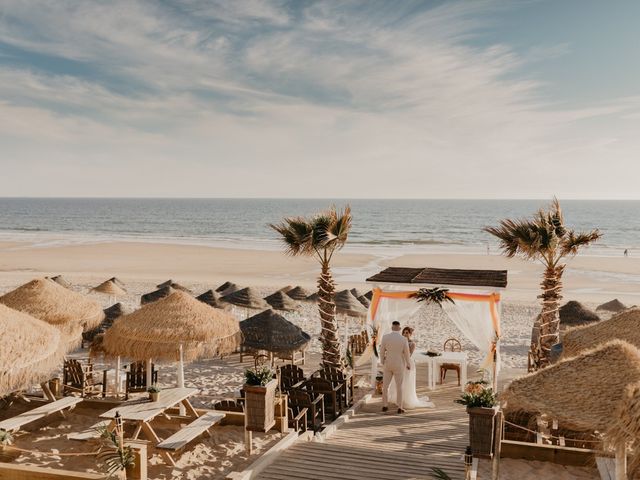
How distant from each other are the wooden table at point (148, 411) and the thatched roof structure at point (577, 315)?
43.5 ft

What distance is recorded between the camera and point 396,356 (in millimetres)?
11242

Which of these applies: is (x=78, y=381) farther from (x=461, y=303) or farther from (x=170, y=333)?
(x=461, y=303)

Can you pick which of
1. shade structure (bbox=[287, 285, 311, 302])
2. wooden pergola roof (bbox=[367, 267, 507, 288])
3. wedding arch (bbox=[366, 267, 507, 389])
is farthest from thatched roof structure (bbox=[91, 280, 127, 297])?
wedding arch (bbox=[366, 267, 507, 389])

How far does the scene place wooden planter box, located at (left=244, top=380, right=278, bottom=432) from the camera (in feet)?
26.2

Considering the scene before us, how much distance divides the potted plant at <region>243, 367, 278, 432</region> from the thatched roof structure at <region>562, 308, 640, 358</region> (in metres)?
5.35

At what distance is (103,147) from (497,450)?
13754cm

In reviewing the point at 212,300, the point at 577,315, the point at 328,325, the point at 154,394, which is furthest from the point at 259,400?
the point at 212,300

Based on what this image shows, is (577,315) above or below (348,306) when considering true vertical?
above

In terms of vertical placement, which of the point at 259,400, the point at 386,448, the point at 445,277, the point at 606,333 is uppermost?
the point at 445,277

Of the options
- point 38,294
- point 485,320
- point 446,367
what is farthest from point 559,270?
point 38,294

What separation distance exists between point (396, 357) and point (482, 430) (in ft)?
12.0

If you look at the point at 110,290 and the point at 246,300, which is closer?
the point at 246,300

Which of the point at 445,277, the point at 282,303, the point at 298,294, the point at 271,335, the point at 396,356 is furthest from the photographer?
the point at 298,294

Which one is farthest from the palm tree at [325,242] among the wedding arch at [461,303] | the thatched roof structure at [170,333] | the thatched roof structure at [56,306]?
the thatched roof structure at [56,306]
